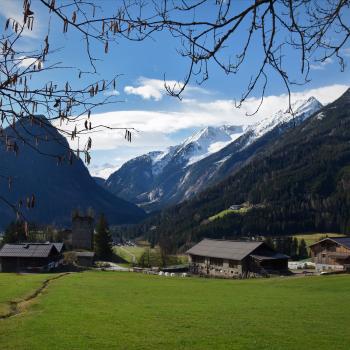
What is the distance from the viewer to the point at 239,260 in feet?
265

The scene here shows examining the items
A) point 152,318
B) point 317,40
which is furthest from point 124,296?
point 317,40

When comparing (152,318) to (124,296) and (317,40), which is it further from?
(317,40)

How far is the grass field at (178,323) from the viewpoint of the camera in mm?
19094

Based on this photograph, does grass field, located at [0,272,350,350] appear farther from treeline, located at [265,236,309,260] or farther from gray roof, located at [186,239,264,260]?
treeline, located at [265,236,309,260]

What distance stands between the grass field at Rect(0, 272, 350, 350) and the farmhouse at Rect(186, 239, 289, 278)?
42517mm

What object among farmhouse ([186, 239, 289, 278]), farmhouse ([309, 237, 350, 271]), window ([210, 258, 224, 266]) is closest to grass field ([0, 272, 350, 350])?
farmhouse ([186, 239, 289, 278])

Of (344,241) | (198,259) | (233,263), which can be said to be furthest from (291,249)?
(233,263)

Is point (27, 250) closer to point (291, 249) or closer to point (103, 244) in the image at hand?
point (103, 244)

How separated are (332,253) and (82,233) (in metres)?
91.5

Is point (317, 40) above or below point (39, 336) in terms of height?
above

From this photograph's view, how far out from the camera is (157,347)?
1844 cm

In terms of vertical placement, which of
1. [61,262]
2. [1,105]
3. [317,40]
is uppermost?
[317,40]

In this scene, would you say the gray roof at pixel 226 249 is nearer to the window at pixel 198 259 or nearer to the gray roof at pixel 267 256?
the window at pixel 198 259

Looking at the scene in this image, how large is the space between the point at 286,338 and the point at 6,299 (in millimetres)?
21121
